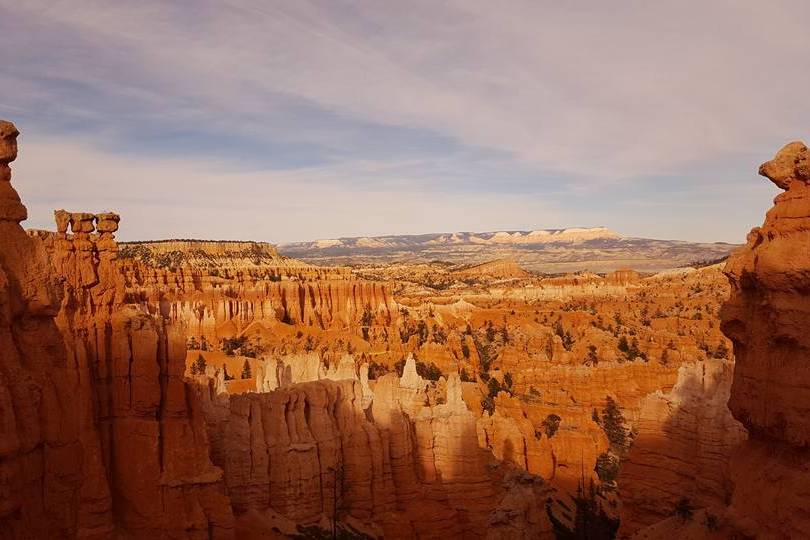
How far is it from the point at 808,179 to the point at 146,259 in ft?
348

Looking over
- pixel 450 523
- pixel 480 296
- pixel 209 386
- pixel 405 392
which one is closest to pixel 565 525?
pixel 450 523

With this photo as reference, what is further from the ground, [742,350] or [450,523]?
[742,350]

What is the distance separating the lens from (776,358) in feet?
29.1

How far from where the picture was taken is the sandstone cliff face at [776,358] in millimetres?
8445

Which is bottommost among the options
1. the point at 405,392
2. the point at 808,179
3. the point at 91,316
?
the point at 405,392

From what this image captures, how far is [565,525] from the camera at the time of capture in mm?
20797

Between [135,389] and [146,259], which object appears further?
[146,259]

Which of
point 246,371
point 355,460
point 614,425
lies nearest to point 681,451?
point 355,460

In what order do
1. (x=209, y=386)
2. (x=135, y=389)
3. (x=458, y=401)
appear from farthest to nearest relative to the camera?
1. (x=458, y=401)
2. (x=209, y=386)
3. (x=135, y=389)

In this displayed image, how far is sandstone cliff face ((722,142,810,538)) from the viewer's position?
332 inches

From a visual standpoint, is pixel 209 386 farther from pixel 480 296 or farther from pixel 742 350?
pixel 480 296

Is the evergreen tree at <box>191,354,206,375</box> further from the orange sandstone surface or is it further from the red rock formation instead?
the red rock formation

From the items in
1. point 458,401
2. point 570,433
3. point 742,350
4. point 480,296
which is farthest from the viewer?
point 480,296

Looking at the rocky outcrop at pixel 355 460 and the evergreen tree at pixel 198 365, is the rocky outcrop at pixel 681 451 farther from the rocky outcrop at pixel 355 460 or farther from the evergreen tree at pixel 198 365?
the evergreen tree at pixel 198 365
